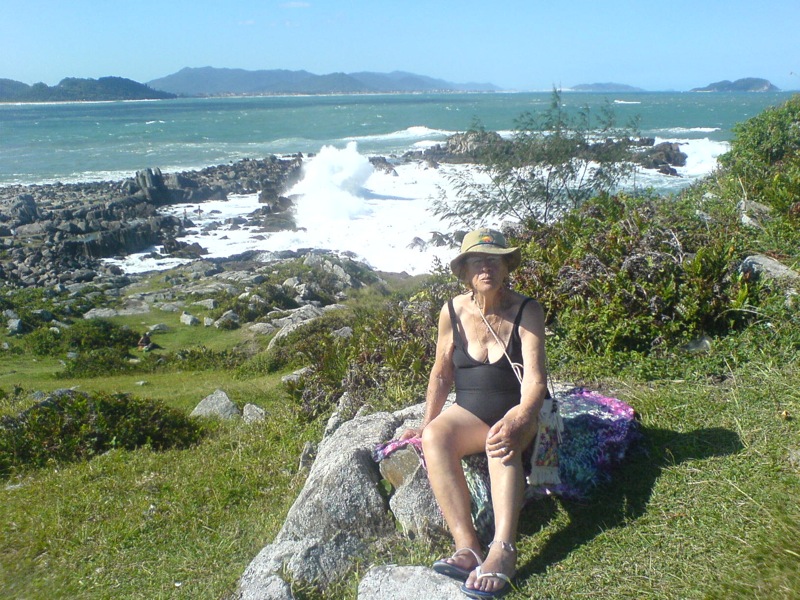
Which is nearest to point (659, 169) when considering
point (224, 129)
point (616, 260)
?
point (616, 260)

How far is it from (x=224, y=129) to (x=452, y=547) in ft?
263

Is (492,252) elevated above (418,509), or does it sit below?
above

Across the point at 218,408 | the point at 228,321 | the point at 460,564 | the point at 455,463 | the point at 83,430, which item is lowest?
the point at 228,321

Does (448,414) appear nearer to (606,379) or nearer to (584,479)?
(584,479)

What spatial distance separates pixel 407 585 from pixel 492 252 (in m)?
1.61

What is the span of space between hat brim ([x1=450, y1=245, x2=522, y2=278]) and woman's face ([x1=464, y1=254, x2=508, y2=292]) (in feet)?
0.09

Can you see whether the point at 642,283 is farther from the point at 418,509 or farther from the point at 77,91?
the point at 77,91

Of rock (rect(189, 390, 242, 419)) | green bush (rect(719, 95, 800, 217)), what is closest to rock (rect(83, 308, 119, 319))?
rock (rect(189, 390, 242, 419))

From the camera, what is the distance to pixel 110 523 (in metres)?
4.97

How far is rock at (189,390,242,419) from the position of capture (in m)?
8.56

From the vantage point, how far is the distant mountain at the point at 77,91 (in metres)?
161

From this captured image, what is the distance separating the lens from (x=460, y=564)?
3.25m

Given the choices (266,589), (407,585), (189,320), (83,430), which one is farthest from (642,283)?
(189,320)

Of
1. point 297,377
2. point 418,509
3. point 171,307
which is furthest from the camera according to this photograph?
point 171,307
